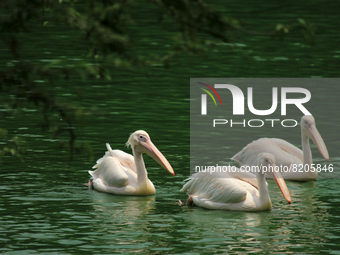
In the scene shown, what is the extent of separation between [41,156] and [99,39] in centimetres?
926

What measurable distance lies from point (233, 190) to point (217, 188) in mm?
325

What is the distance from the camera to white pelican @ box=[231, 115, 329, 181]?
12.2m

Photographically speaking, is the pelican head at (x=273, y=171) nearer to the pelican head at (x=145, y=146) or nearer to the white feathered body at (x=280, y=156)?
the pelican head at (x=145, y=146)

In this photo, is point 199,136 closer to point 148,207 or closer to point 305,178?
point 305,178

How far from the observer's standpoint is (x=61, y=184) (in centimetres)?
Result: 1134

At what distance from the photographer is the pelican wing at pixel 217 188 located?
1012 centimetres

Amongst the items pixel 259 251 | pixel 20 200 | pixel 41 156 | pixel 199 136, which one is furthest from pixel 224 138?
pixel 259 251

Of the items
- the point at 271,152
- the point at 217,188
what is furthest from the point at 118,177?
the point at 271,152

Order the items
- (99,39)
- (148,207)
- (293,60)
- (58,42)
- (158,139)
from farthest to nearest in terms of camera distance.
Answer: (58,42) → (293,60) → (158,139) → (148,207) → (99,39)

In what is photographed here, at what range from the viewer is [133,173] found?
11523 millimetres

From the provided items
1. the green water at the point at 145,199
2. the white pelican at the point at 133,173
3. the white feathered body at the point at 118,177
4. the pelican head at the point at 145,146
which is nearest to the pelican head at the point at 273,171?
the green water at the point at 145,199

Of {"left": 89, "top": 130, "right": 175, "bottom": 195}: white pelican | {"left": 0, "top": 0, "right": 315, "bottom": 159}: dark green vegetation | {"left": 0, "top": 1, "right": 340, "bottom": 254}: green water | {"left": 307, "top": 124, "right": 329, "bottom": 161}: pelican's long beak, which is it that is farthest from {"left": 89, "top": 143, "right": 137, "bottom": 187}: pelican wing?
{"left": 0, "top": 0, "right": 315, "bottom": 159}: dark green vegetation

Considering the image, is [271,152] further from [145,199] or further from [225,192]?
[145,199]

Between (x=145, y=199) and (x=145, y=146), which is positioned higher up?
(x=145, y=146)
